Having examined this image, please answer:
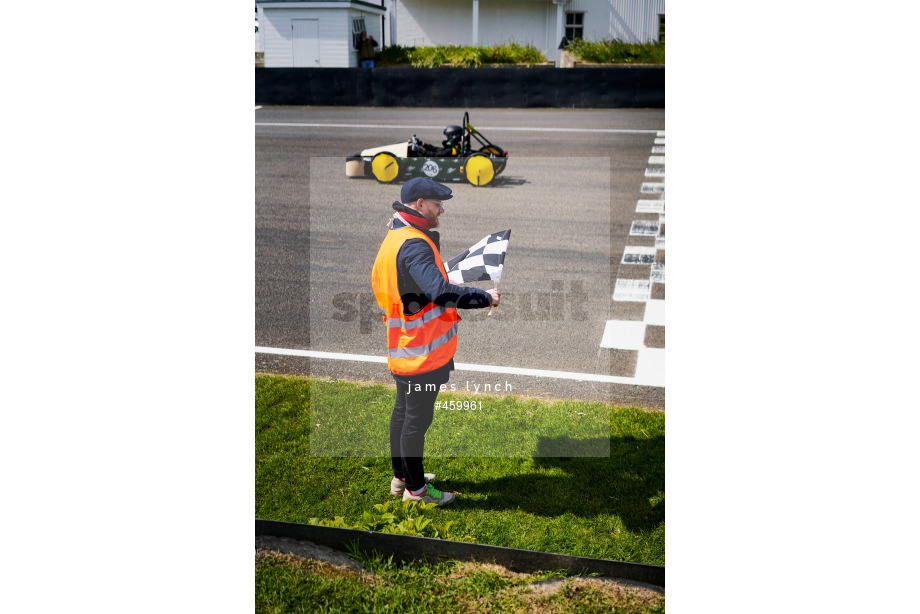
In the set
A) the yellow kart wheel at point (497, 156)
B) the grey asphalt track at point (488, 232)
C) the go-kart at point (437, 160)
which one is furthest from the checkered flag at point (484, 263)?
the yellow kart wheel at point (497, 156)

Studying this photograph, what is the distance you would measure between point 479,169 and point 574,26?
293 cm

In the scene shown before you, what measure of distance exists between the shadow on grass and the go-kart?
8.81 feet

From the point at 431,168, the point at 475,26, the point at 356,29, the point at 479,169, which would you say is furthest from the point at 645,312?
the point at 356,29

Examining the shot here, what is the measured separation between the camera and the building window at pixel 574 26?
17.3 ft

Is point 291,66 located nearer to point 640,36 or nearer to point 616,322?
point 640,36

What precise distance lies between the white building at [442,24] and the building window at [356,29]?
0.04 ft

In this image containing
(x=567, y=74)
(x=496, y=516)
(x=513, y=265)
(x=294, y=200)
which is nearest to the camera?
(x=496, y=516)

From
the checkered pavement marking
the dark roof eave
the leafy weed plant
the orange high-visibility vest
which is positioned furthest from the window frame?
the checkered pavement marking

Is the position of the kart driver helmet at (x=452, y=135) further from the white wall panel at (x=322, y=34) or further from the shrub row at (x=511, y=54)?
the white wall panel at (x=322, y=34)

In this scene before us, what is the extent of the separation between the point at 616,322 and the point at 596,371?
0.80 m

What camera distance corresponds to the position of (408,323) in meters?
4.11

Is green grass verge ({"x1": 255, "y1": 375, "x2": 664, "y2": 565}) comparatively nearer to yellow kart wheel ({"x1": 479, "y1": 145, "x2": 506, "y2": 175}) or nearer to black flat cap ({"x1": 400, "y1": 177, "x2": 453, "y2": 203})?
black flat cap ({"x1": 400, "y1": 177, "x2": 453, "y2": 203})

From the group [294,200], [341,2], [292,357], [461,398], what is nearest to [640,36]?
[341,2]

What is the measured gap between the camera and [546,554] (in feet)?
12.3
